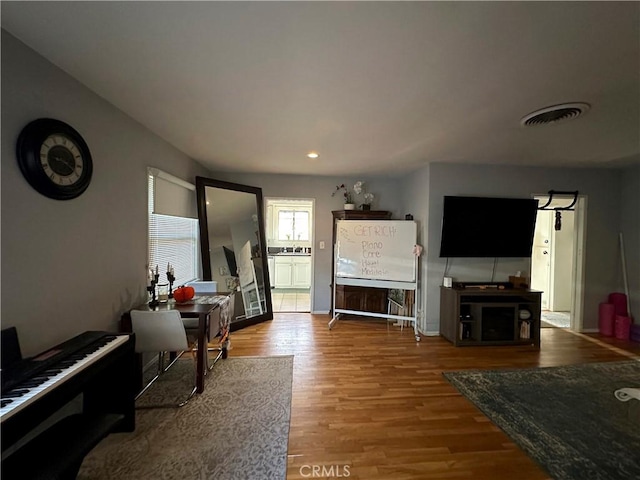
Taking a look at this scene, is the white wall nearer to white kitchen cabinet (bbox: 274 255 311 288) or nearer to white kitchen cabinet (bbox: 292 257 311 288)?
white kitchen cabinet (bbox: 274 255 311 288)

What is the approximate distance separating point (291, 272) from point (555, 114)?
5.31m

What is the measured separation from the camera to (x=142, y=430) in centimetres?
190

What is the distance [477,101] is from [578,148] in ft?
6.56

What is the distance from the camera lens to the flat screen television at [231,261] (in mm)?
3992

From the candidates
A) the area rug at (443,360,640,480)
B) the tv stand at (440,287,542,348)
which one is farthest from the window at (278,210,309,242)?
the area rug at (443,360,640,480)

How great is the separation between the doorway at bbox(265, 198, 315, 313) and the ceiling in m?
3.62

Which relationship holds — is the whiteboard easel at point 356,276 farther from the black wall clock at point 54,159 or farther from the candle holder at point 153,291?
the black wall clock at point 54,159

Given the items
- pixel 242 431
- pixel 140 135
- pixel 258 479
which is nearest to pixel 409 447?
pixel 258 479

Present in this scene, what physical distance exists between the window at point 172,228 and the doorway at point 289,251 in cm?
224

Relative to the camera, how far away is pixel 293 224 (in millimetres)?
7035

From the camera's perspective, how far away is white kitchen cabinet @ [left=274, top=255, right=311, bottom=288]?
648 cm

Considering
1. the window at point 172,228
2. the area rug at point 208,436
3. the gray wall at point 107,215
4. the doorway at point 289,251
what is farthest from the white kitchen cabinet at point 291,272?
the area rug at point 208,436

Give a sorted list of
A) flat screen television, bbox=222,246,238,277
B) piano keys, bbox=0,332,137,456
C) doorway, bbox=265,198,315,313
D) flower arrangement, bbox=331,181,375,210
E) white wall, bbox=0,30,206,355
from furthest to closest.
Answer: doorway, bbox=265,198,315,313 < flower arrangement, bbox=331,181,375,210 < flat screen television, bbox=222,246,238,277 < white wall, bbox=0,30,206,355 < piano keys, bbox=0,332,137,456

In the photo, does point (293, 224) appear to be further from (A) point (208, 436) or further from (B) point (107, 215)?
(A) point (208, 436)
